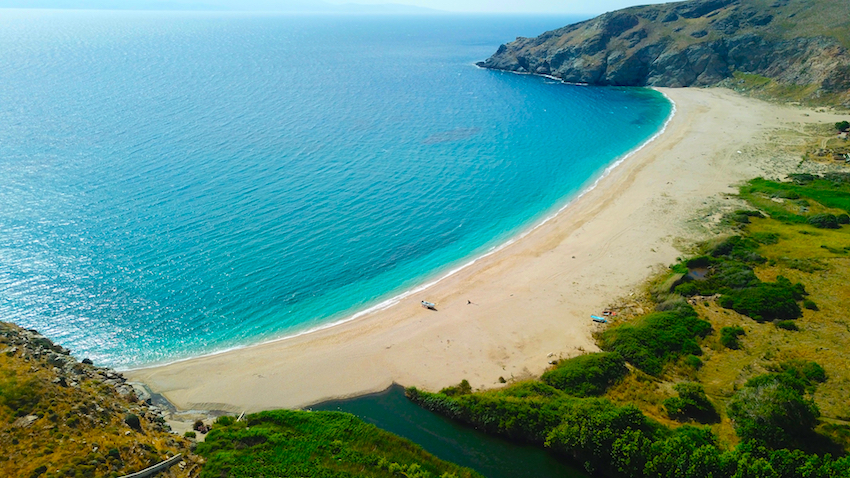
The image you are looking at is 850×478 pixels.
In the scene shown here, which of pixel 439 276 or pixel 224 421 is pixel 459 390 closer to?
pixel 224 421

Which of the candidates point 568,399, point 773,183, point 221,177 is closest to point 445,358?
point 568,399

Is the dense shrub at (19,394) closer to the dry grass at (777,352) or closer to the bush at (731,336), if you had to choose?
the dry grass at (777,352)

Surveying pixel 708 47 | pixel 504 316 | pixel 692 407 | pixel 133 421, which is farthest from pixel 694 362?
pixel 708 47

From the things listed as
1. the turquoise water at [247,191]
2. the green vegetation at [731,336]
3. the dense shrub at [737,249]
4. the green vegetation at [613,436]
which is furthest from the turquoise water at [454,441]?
the dense shrub at [737,249]

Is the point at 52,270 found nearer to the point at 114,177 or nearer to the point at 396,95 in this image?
the point at 114,177

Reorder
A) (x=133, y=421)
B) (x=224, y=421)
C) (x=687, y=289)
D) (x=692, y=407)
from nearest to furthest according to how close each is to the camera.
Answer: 1. (x=133, y=421)
2. (x=224, y=421)
3. (x=692, y=407)
4. (x=687, y=289)

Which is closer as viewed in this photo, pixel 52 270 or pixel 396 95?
pixel 52 270
